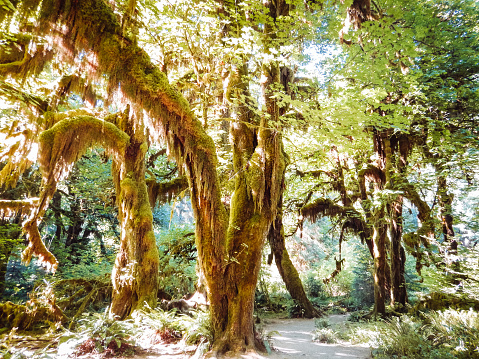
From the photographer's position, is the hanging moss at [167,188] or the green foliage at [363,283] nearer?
the hanging moss at [167,188]

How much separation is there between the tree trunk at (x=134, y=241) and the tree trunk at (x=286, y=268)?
4919 mm

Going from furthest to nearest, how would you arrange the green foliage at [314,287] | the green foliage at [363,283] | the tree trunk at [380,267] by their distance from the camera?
the green foliage at [314,287], the green foliage at [363,283], the tree trunk at [380,267]

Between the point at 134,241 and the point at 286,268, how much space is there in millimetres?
6396

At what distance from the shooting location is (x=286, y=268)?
34.8ft

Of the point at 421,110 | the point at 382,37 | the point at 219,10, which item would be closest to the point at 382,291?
the point at 421,110

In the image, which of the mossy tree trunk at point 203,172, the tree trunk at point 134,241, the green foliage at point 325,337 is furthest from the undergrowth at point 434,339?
the tree trunk at point 134,241

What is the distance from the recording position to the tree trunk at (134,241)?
635 cm

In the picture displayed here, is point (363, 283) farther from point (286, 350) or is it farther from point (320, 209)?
point (286, 350)

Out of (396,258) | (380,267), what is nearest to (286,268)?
(380,267)

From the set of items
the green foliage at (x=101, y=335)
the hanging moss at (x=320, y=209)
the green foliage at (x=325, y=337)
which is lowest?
the green foliage at (x=325, y=337)

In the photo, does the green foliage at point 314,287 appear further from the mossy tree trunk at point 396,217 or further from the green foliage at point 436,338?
the green foliage at point 436,338

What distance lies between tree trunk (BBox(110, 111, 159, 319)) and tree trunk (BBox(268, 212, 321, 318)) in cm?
492

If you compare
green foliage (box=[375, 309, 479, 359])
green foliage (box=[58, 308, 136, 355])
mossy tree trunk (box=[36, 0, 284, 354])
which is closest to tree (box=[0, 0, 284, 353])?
mossy tree trunk (box=[36, 0, 284, 354])

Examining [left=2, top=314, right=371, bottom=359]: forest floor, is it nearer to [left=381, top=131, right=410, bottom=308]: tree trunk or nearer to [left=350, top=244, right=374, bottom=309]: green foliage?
[left=381, top=131, right=410, bottom=308]: tree trunk
